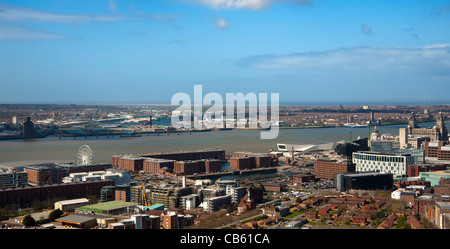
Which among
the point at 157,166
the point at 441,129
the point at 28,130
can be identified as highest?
the point at 441,129

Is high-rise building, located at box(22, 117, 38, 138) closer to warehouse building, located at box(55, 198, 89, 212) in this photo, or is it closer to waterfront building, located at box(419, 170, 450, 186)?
warehouse building, located at box(55, 198, 89, 212)

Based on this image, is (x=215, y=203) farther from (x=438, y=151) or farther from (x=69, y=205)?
(x=438, y=151)

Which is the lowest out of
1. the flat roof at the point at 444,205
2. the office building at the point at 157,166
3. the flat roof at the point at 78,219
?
the office building at the point at 157,166

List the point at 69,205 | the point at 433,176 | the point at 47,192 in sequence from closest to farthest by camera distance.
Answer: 1. the point at 69,205
2. the point at 47,192
3. the point at 433,176

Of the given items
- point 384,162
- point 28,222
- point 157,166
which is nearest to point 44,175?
point 157,166

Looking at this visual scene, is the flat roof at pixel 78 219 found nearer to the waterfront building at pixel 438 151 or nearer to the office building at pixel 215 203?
the office building at pixel 215 203

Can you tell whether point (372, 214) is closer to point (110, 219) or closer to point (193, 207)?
point (193, 207)

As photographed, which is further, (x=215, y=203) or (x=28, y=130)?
(x=28, y=130)

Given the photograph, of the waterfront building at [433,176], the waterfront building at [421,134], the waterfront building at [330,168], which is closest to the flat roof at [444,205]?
the waterfront building at [433,176]
